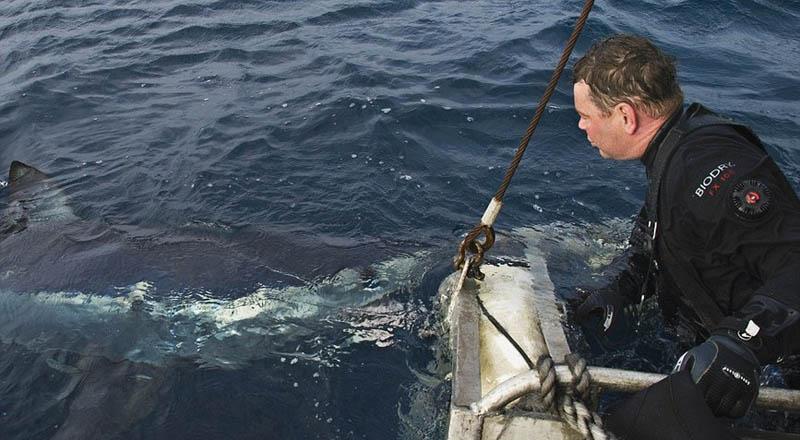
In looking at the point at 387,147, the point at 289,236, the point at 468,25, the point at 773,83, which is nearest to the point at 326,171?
the point at 387,147

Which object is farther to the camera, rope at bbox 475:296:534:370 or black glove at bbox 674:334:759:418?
rope at bbox 475:296:534:370

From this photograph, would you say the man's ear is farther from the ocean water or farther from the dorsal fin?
the dorsal fin

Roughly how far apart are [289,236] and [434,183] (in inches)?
58.3

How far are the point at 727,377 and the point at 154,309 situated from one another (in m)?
3.37

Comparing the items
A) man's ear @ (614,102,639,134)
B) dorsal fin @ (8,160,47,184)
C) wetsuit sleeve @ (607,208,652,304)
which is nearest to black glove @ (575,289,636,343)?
wetsuit sleeve @ (607,208,652,304)

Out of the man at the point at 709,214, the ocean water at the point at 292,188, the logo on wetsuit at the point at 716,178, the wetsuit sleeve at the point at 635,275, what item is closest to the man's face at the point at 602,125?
the man at the point at 709,214

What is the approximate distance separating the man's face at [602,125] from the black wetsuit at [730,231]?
105 mm

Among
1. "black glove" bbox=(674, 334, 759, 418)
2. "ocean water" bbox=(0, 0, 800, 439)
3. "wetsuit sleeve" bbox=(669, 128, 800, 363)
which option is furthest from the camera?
"ocean water" bbox=(0, 0, 800, 439)

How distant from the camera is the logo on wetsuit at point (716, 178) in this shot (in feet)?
A: 7.25

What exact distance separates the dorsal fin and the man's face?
503 cm

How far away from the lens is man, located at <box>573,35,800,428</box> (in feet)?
6.58

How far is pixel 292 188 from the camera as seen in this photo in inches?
219

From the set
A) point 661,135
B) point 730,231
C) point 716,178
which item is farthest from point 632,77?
point 730,231

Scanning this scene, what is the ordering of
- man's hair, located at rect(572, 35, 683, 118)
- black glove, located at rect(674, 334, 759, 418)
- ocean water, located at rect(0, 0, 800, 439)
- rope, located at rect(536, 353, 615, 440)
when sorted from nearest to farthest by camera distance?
black glove, located at rect(674, 334, 759, 418), rope, located at rect(536, 353, 615, 440), man's hair, located at rect(572, 35, 683, 118), ocean water, located at rect(0, 0, 800, 439)
